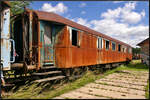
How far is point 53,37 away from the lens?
6.87 meters

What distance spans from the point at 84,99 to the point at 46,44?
3.11m

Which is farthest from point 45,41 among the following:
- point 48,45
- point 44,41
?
point 48,45

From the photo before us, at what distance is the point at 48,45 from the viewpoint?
21.2 feet

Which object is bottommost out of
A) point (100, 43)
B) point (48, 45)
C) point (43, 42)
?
point (48, 45)

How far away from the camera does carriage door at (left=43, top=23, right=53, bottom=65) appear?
249 inches

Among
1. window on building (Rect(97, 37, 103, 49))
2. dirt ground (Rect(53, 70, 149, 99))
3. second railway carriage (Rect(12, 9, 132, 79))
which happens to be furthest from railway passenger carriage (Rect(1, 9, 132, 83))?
window on building (Rect(97, 37, 103, 49))

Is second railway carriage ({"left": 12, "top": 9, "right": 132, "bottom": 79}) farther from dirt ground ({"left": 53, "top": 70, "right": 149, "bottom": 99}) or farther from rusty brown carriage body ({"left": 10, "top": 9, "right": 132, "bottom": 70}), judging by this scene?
dirt ground ({"left": 53, "top": 70, "right": 149, "bottom": 99})

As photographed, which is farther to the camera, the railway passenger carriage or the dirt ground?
the railway passenger carriage

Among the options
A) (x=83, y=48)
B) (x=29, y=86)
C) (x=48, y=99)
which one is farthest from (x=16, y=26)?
(x=48, y=99)

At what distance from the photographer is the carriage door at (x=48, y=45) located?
6327mm

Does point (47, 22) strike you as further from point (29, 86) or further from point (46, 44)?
point (29, 86)

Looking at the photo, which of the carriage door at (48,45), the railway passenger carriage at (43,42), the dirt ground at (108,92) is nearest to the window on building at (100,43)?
the railway passenger carriage at (43,42)

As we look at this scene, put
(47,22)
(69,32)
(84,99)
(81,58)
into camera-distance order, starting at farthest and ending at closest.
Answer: (81,58), (69,32), (47,22), (84,99)

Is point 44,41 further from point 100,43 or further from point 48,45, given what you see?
point 100,43
